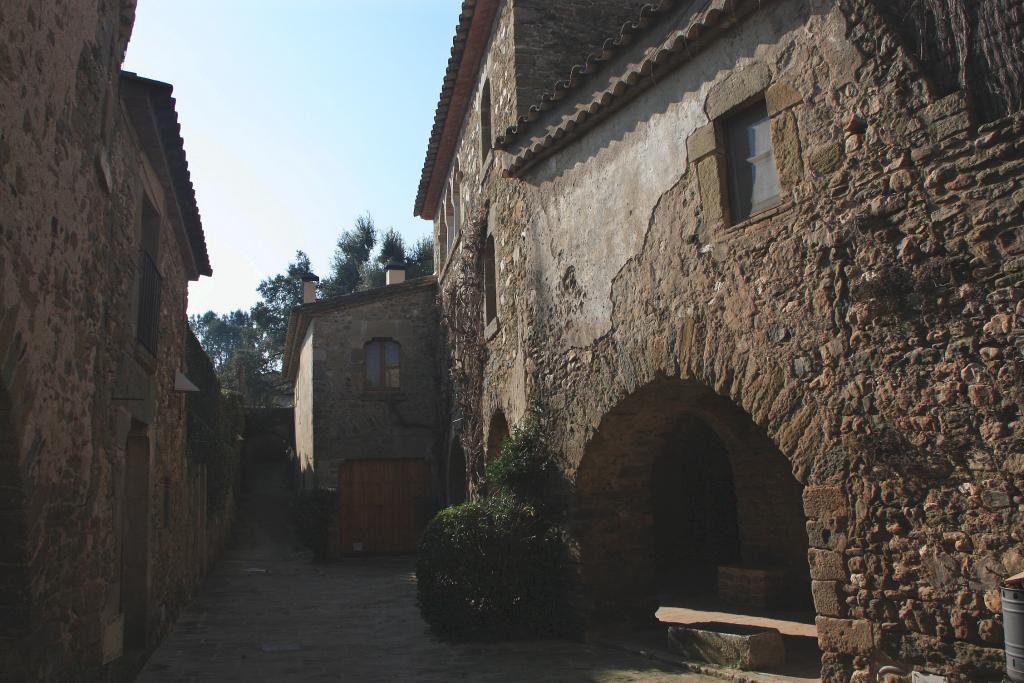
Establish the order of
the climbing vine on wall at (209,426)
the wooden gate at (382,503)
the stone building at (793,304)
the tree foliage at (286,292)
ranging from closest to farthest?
the stone building at (793,304) < the climbing vine on wall at (209,426) < the wooden gate at (382,503) < the tree foliage at (286,292)

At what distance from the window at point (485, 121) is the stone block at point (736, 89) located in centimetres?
602

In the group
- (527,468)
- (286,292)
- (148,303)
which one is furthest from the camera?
(286,292)

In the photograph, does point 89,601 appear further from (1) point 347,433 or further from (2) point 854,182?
(1) point 347,433

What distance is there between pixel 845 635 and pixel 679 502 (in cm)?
723

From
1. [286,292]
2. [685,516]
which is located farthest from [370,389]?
[286,292]

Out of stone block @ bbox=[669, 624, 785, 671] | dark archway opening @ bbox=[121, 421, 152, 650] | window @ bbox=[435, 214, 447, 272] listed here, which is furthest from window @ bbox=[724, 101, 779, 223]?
window @ bbox=[435, 214, 447, 272]

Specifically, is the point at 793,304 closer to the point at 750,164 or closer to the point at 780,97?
the point at 750,164

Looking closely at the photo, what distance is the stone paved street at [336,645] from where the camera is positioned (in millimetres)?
6836

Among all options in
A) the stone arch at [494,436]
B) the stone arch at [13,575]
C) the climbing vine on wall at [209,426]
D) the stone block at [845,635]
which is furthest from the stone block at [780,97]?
the climbing vine on wall at [209,426]

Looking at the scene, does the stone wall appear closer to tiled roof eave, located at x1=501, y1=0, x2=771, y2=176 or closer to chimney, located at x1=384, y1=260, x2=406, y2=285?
chimney, located at x1=384, y1=260, x2=406, y2=285

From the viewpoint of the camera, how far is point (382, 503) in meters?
16.4

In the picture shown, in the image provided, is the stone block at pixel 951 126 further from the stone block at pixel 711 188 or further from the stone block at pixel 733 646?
the stone block at pixel 733 646

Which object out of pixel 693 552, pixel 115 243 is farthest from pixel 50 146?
pixel 693 552

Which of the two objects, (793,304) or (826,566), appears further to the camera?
(793,304)
